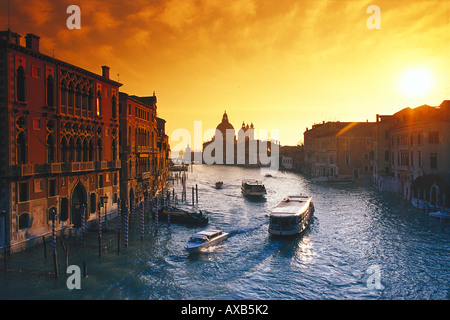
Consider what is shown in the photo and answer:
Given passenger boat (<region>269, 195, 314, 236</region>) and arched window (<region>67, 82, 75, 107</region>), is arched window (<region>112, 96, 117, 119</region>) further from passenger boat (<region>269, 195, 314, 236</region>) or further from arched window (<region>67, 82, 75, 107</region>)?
passenger boat (<region>269, 195, 314, 236</region>)

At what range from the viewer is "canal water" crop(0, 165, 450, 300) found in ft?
61.3

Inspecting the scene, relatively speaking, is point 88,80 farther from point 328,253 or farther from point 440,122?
point 440,122

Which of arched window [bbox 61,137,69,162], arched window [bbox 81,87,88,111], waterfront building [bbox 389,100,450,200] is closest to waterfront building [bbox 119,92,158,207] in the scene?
arched window [bbox 81,87,88,111]

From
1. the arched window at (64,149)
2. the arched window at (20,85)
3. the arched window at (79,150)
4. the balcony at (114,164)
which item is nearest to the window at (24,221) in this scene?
the arched window at (64,149)

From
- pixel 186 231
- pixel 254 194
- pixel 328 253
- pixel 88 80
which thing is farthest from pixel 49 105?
pixel 254 194

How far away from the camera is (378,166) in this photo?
6381 centimetres

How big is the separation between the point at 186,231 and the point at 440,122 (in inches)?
1301

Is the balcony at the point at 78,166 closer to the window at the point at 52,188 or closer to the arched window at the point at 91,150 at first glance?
the arched window at the point at 91,150

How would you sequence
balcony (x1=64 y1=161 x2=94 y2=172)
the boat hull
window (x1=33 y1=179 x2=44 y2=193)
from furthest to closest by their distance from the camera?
1. balcony (x1=64 y1=161 x2=94 y2=172)
2. the boat hull
3. window (x1=33 y1=179 x2=44 y2=193)

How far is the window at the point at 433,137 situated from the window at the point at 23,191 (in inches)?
1704

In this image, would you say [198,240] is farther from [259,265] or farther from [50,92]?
[50,92]

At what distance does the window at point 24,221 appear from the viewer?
2358 cm

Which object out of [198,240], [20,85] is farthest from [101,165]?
[198,240]

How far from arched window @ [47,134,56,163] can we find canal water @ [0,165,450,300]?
6697 mm
